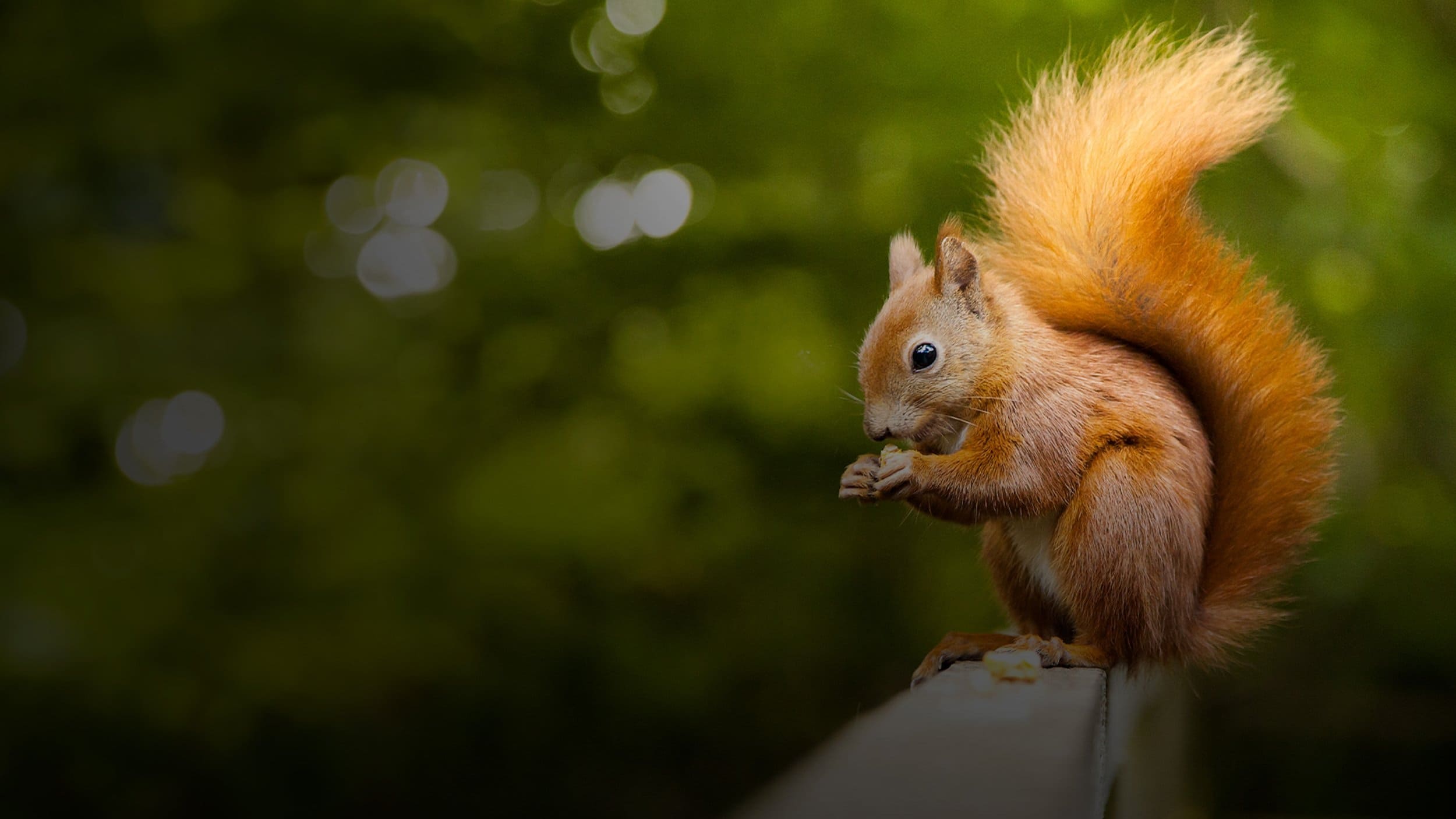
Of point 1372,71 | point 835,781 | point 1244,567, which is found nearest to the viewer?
point 835,781

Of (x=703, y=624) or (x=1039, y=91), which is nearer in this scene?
(x=1039, y=91)

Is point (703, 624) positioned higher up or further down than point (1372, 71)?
further down

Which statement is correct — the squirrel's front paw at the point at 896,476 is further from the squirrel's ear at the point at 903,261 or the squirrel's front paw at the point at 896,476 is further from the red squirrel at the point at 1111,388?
the squirrel's ear at the point at 903,261

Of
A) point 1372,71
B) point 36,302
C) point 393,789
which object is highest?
point 1372,71

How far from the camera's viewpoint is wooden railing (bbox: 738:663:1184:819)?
19.0 inches

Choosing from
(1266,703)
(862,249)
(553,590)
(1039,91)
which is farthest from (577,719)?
(1039,91)

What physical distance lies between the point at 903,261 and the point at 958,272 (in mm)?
72

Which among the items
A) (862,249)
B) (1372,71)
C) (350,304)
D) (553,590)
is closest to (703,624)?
(553,590)

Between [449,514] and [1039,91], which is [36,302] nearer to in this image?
[449,514]

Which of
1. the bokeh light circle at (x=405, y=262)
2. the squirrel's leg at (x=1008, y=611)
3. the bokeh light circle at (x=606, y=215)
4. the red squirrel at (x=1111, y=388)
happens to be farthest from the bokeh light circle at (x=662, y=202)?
the squirrel's leg at (x=1008, y=611)

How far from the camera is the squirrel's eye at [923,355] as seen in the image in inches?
22.5

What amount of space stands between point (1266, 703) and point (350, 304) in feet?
4.98

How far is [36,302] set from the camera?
1.42 m

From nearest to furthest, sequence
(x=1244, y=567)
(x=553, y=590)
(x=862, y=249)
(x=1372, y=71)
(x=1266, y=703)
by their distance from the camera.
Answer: (x=1244, y=567)
(x=1372, y=71)
(x=862, y=249)
(x=1266, y=703)
(x=553, y=590)
